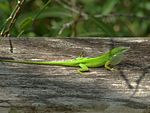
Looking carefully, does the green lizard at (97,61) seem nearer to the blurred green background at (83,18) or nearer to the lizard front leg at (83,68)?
the lizard front leg at (83,68)

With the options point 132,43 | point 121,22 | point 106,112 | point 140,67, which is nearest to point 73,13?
point 121,22

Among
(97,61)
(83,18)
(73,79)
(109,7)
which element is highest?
(109,7)

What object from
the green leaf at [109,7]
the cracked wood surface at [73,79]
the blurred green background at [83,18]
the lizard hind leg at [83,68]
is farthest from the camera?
the green leaf at [109,7]

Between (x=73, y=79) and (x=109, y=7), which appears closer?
(x=73, y=79)

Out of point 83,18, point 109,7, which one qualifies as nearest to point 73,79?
point 83,18

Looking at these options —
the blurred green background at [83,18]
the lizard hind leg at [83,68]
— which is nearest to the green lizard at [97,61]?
the lizard hind leg at [83,68]

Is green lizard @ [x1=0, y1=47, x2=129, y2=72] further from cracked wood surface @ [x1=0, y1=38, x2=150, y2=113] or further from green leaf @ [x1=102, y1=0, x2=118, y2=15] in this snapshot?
green leaf @ [x1=102, y1=0, x2=118, y2=15]

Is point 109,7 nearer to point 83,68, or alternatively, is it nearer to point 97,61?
point 97,61
